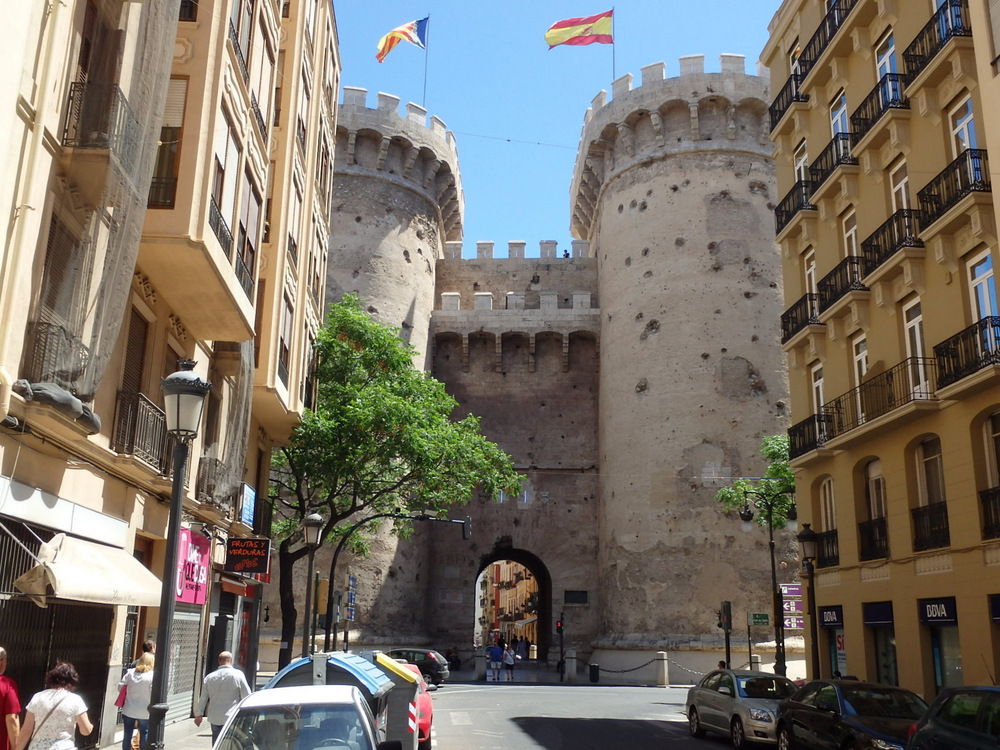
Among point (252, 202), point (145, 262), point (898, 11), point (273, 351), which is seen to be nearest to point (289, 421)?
point (273, 351)

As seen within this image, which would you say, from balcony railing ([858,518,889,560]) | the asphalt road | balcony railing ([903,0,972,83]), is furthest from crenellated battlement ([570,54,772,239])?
balcony railing ([858,518,889,560])

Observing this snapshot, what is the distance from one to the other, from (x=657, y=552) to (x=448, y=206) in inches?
789

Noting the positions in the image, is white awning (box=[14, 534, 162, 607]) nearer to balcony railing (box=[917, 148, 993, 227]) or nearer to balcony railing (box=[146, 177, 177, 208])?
balcony railing (box=[146, 177, 177, 208])

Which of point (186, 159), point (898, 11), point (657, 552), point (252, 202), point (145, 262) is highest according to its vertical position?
point (898, 11)

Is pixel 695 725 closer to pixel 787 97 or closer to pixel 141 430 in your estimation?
pixel 141 430

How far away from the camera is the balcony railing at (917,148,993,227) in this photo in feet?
49.9

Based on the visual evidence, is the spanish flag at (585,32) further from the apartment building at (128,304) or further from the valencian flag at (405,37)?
the apartment building at (128,304)

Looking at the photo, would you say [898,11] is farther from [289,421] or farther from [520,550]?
→ [520,550]

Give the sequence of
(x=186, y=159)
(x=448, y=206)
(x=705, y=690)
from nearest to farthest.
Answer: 1. (x=186, y=159)
2. (x=705, y=690)
3. (x=448, y=206)

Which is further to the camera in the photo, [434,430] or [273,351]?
[434,430]

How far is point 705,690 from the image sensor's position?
643 inches

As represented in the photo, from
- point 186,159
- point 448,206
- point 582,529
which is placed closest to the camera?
point 186,159

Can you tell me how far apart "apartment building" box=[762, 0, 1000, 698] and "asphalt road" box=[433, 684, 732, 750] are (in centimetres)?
421

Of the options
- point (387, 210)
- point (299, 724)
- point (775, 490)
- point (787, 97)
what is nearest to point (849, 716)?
point (299, 724)
